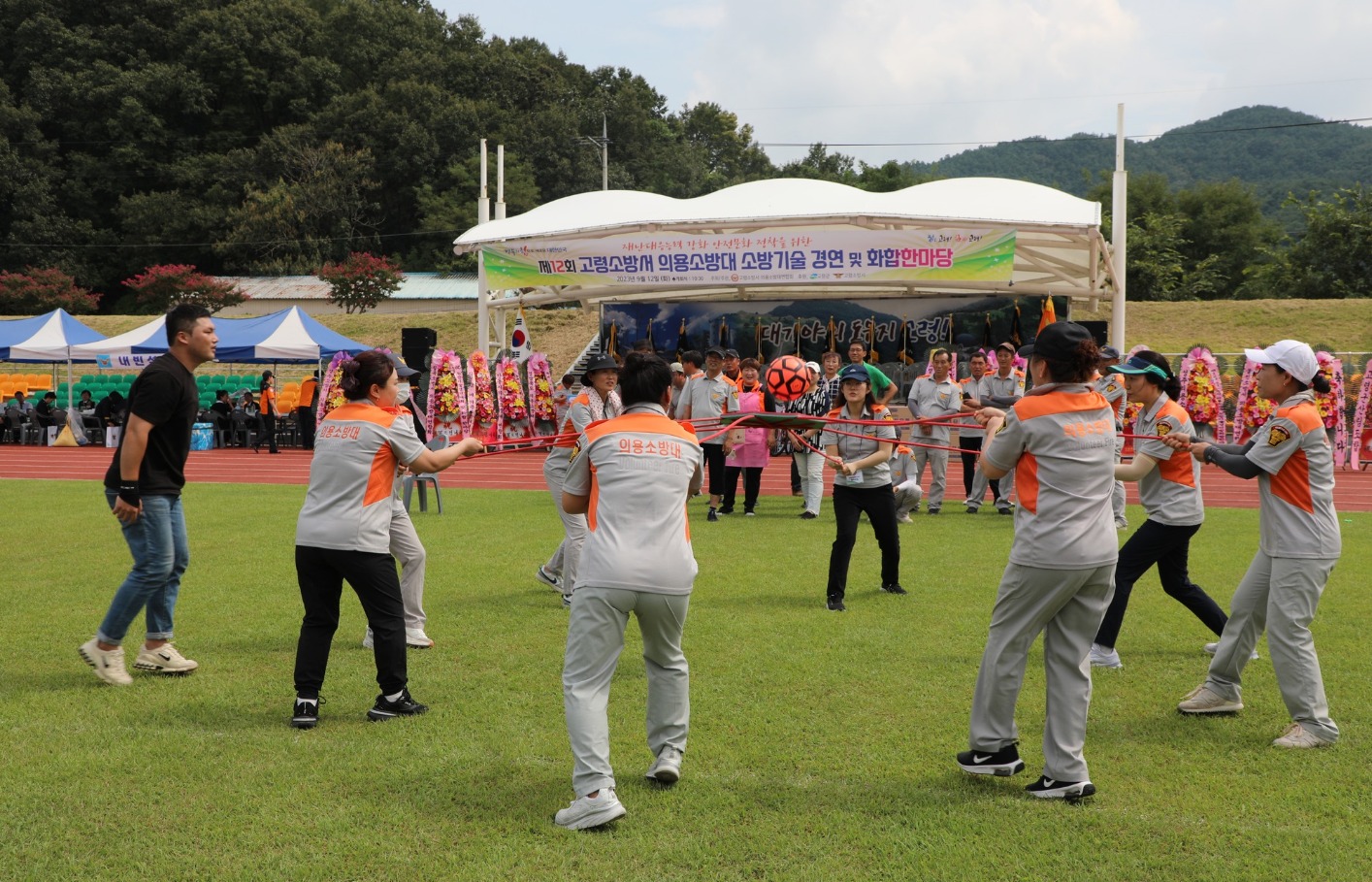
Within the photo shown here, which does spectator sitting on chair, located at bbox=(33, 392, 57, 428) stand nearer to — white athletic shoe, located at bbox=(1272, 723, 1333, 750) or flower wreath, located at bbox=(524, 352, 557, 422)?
flower wreath, located at bbox=(524, 352, 557, 422)

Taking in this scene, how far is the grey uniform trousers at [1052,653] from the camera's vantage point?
14.2 ft

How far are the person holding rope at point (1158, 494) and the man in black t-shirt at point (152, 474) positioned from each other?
15.8ft

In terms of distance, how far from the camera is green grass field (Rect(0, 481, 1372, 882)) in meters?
3.79

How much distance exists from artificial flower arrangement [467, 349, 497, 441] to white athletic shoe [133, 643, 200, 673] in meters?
14.4

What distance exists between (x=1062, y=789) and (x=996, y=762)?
0.29 m

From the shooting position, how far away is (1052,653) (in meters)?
4.45

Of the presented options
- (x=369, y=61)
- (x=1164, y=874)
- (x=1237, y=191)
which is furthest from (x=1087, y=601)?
(x=369, y=61)

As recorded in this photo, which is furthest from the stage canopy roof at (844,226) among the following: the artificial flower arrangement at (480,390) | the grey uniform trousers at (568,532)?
the grey uniform trousers at (568,532)

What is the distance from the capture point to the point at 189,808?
4176mm

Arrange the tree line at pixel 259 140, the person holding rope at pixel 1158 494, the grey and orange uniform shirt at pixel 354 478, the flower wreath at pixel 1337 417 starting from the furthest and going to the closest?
the tree line at pixel 259 140 → the flower wreath at pixel 1337 417 → the person holding rope at pixel 1158 494 → the grey and orange uniform shirt at pixel 354 478

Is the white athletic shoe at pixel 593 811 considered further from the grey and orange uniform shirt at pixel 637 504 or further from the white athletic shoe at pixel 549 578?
the white athletic shoe at pixel 549 578

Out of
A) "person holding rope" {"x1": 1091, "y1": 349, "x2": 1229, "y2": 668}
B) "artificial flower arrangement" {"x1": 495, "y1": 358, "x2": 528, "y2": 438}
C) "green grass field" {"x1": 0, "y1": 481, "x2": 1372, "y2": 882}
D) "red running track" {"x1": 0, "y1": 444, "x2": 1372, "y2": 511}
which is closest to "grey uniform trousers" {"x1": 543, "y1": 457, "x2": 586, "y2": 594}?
"green grass field" {"x1": 0, "y1": 481, "x2": 1372, "y2": 882}

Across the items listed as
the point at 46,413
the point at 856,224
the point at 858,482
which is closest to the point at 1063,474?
the point at 858,482

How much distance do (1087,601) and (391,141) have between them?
192ft
